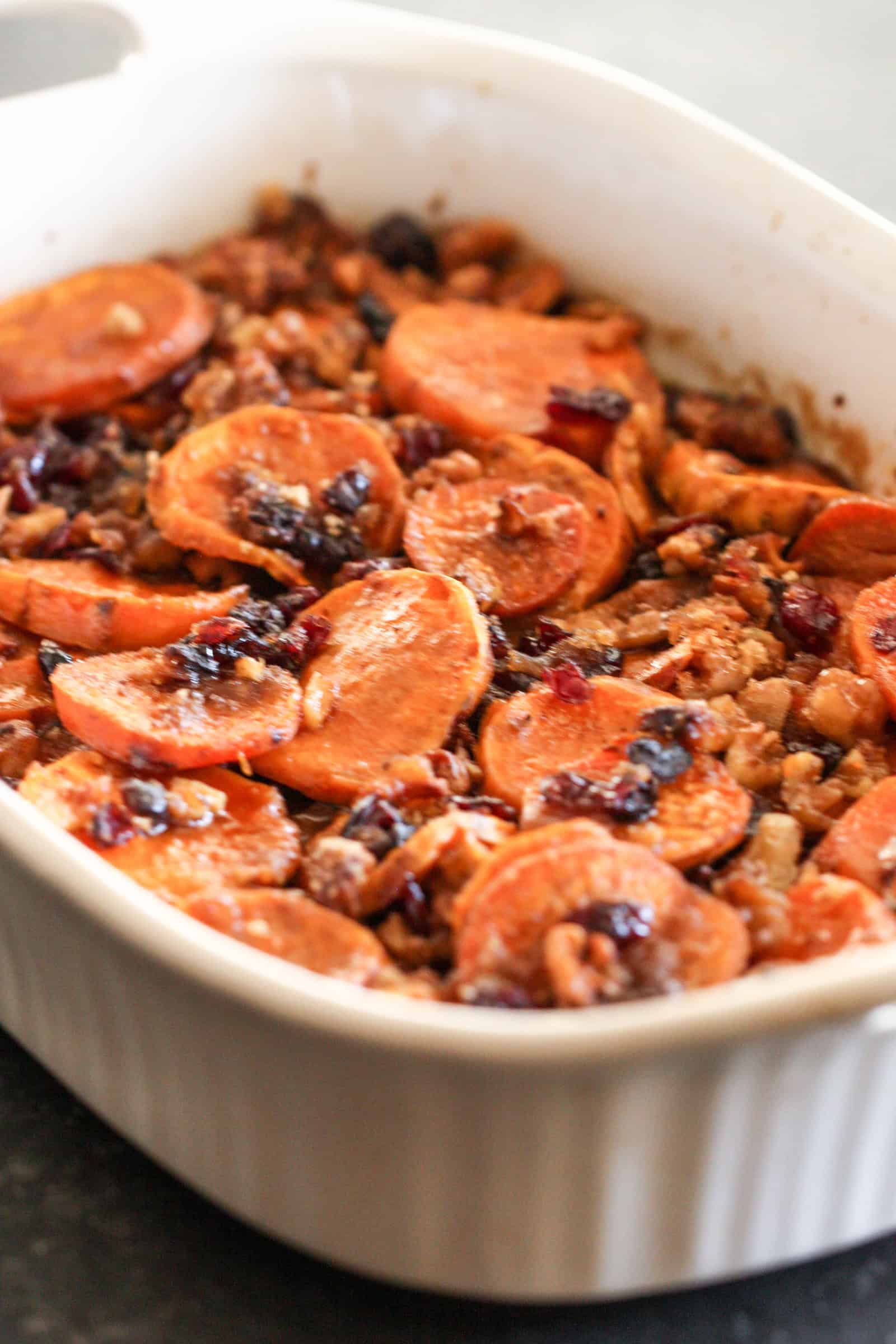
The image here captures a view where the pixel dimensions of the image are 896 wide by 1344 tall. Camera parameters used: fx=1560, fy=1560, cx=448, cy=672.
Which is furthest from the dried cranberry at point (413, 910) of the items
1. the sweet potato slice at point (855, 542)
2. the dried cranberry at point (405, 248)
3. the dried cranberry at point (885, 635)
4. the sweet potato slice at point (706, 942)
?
the dried cranberry at point (405, 248)

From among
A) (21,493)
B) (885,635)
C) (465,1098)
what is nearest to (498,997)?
(465,1098)

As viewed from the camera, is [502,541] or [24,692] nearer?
[24,692]

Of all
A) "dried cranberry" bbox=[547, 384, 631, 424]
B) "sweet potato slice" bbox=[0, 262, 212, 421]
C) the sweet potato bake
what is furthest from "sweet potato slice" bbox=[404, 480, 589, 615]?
"sweet potato slice" bbox=[0, 262, 212, 421]

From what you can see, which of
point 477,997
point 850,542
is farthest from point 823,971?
point 850,542

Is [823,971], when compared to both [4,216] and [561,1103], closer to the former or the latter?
[561,1103]

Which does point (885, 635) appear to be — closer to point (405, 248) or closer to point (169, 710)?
Result: point (169, 710)
